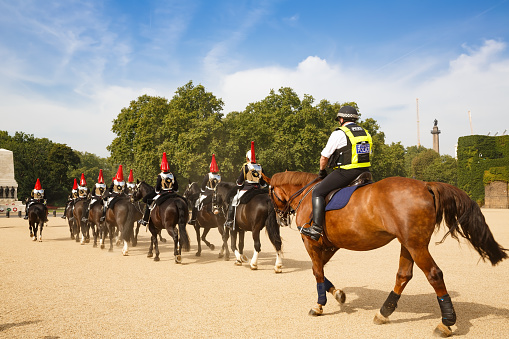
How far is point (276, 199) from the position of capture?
855cm

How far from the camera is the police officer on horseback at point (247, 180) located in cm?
1210

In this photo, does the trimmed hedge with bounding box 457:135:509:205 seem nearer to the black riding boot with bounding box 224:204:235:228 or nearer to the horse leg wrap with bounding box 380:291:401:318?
the black riding boot with bounding box 224:204:235:228

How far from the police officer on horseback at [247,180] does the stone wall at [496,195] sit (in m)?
58.8

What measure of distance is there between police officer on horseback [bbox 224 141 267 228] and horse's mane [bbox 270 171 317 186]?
351 cm

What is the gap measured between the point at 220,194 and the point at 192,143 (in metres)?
29.6

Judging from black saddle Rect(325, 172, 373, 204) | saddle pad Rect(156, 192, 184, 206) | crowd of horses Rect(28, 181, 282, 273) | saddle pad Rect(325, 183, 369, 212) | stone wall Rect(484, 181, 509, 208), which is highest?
black saddle Rect(325, 172, 373, 204)

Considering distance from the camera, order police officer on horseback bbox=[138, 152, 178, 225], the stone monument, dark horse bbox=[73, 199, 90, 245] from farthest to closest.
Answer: the stone monument
dark horse bbox=[73, 199, 90, 245]
police officer on horseback bbox=[138, 152, 178, 225]

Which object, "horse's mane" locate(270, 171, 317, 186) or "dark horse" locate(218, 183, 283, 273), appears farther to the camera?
"dark horse" locate(218, 183, 283, 273)

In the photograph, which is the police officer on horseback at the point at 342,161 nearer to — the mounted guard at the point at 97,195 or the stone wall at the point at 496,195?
the mounted guard at the point at 97,195

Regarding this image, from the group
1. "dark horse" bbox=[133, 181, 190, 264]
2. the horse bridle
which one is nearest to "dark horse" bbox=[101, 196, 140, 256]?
"dark horse" bbox=[133, 181, 190, 264]

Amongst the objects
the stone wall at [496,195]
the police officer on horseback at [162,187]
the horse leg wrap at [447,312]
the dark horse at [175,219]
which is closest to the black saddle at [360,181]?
the horse leg wrap at [447,312]

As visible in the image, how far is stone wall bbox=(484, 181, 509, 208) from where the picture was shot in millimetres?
60156

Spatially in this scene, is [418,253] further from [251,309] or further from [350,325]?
[251,309]

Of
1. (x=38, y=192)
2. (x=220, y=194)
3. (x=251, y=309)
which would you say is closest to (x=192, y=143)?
(x=38, y=192)
